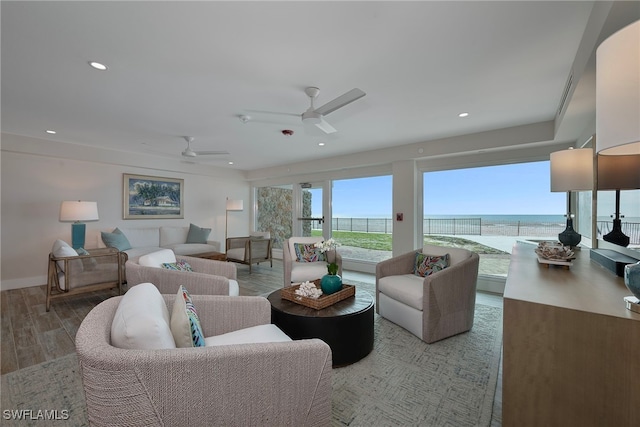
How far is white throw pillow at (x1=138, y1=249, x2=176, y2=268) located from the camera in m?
2.49

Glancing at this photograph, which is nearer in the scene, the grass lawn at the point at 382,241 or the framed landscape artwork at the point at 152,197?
the grass lawn at the point at 382,241

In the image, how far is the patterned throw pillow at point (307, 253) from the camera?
12.6 feet

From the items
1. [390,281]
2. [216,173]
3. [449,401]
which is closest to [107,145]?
[216,173]

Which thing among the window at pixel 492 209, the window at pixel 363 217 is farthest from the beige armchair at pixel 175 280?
the window at pixel 492 209

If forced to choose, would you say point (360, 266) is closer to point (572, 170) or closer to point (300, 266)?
point (300, 266)

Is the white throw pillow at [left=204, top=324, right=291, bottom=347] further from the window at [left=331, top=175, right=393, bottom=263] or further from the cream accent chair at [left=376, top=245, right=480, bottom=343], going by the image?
the window at [left=331, top=175, right=393, bottom=263]

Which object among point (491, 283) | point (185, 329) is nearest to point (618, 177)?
point (185, 329)

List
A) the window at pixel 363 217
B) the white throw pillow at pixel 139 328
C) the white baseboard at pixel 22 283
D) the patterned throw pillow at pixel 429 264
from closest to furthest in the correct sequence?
1. the white throw pillow at pixel 139 328
2. the patterned throw pillow at pixel 429 264
3. the white baseboard at pixel 22 283
4. the window at pixel 363 217

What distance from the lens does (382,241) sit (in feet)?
17.4

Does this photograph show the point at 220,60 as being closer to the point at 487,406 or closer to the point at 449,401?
the point at 449,401

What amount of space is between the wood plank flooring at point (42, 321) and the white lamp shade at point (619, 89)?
1.70 m

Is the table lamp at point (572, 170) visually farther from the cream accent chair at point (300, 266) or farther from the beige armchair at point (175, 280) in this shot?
the beige armchair at point (175, 280)

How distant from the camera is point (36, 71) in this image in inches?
87.3

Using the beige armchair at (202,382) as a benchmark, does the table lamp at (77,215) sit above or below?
above
